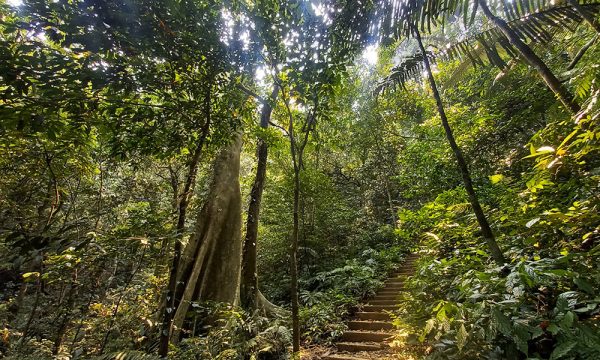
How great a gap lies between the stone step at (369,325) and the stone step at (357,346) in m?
0.62

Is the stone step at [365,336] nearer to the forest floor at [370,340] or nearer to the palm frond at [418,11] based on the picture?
the forest floor at [370,340]

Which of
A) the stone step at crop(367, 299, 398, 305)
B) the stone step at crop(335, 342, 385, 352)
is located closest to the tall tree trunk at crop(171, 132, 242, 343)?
the stone step at crop(335, 342, 385, 352)

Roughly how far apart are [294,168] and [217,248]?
251cm

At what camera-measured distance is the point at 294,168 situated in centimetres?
419

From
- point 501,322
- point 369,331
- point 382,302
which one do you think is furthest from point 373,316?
point 501,322

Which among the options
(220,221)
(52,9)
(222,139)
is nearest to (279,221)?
(220,221)

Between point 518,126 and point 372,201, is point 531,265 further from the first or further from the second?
point 372,201

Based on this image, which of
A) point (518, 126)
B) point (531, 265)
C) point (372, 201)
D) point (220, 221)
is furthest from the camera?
point (372, 201)

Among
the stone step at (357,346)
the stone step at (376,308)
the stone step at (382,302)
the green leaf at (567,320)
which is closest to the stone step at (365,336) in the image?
the stone step at (357,346)

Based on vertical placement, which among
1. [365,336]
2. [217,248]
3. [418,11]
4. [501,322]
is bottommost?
[365,336]

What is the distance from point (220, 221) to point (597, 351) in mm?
5194

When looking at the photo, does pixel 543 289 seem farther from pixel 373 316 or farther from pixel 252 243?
pixel 252 243

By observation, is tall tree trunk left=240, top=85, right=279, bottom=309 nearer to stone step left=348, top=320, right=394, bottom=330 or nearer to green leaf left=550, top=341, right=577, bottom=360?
stone step left=348, top=320, right=394, bottom=330

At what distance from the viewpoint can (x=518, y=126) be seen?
525cm
